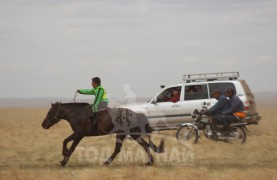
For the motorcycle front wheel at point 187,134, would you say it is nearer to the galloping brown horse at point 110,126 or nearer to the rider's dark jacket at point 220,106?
the rider's dark jacket at point 220,106

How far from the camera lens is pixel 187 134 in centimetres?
1842

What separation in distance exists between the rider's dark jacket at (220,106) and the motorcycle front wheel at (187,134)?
87 centimetres

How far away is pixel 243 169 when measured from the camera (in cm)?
1273

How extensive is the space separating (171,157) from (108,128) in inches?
85.5

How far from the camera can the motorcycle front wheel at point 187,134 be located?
18.3 meters

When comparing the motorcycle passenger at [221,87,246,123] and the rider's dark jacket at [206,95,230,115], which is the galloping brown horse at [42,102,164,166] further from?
the motorcycle passenger at [221,87,246,123]

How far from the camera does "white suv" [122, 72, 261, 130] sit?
20375mm

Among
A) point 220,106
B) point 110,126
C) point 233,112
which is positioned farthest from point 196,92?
point 110,126

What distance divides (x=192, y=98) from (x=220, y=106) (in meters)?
2.85

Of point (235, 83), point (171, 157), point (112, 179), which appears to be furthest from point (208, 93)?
point (112, 179)

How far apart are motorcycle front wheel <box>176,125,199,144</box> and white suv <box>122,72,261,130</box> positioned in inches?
61.6

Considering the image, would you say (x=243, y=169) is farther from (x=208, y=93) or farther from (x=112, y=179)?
(x=208, y=93)

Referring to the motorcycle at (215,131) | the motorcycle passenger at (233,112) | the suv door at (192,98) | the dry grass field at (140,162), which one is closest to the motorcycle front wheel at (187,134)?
the motorcycle at (215,131)

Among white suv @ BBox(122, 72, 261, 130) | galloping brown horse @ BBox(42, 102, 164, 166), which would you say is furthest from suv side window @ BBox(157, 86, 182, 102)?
galloping brown horse @ BBox(42, 102, 164, 166)
